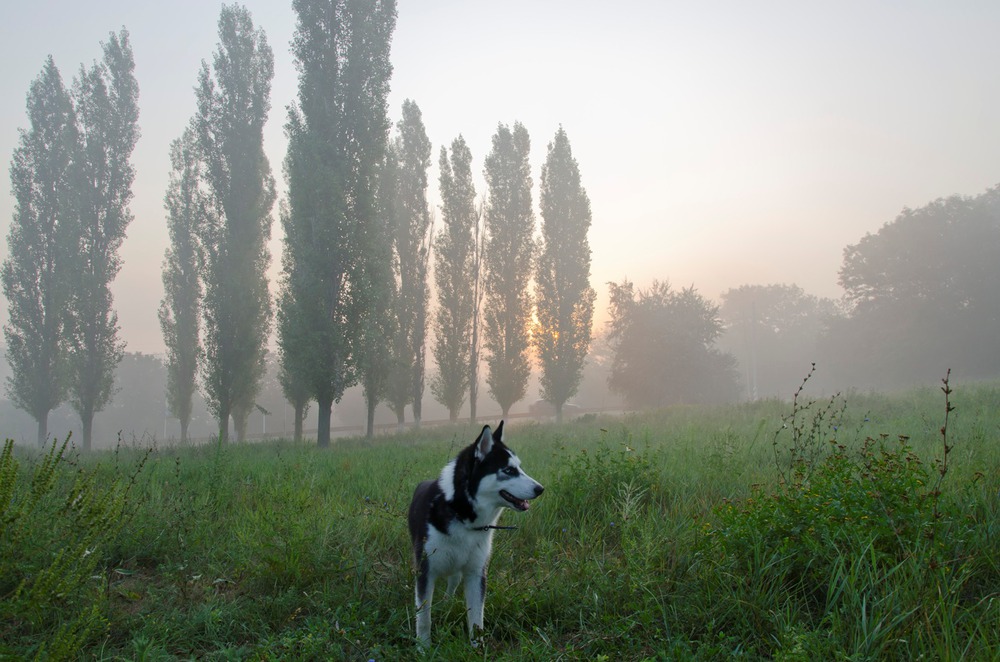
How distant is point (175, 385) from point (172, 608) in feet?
103

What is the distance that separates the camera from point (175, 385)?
30719 mm

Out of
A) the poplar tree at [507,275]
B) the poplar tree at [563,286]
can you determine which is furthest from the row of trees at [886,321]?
the poplar tree at [507,275]

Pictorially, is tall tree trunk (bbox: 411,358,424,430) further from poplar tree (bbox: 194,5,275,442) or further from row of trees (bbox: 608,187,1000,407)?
row of trees (bbox: 608,187,1000,407)

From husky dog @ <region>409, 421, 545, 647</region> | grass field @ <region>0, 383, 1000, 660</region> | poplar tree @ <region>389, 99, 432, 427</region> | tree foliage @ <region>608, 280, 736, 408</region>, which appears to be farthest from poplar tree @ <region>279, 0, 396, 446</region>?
tree foliage @ <region>608, 280, 736, 408</region>

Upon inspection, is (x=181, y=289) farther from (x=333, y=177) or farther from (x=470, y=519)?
(x=470, y=519)

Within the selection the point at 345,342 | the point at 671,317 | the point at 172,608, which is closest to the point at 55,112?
the point at 345,342

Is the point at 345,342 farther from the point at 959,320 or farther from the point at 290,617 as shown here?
the point at 959,320

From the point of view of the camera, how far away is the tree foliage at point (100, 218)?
25.5 meters

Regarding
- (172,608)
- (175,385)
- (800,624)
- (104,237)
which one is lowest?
(172,608)

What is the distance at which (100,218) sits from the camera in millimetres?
26109

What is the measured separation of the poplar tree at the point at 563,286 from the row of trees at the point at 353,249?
9 cm

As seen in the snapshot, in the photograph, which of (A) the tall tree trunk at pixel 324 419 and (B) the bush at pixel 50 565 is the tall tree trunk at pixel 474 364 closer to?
(A) the tall tree trunk at pixel 324 419

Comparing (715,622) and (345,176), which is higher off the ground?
(345,176)

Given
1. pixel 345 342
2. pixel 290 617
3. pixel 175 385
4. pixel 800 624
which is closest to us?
pixel 800 624
